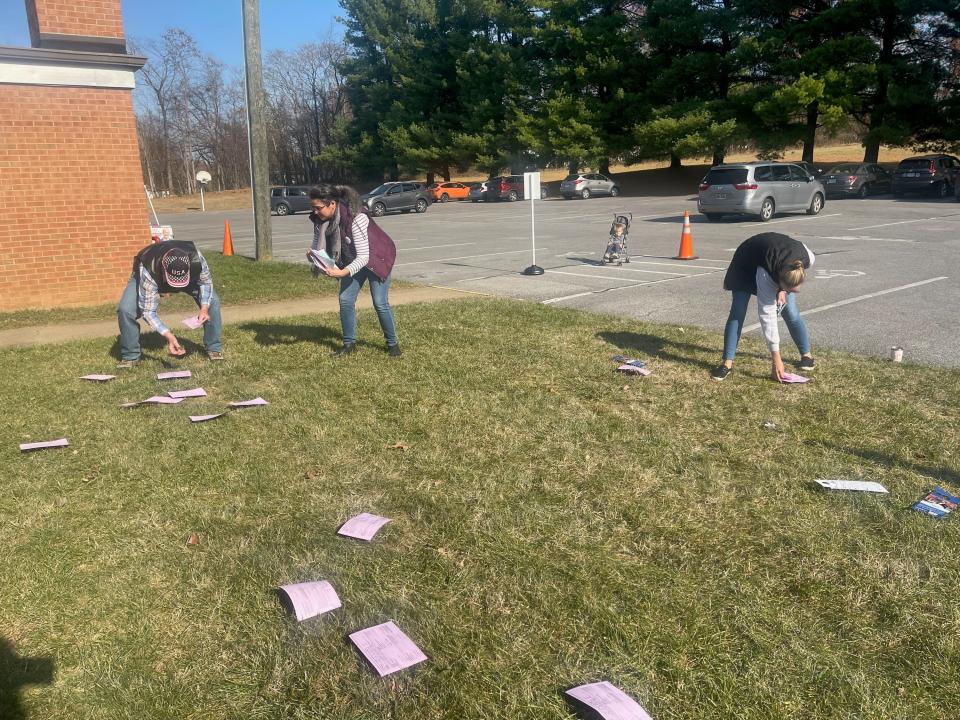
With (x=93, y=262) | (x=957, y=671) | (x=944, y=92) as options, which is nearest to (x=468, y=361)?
(x=957, y=671)

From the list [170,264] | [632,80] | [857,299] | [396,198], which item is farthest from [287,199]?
[170,264]

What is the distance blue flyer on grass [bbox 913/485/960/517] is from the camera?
4.19m

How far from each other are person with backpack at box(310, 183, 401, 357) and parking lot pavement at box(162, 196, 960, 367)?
11.7 ft

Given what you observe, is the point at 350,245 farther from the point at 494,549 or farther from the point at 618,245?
the point at 618,245

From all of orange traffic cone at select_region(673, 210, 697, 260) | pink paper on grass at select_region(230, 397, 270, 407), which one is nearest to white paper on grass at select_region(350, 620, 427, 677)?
pink paper on grass at select_region(230, 397, 270, 407)

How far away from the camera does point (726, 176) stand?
2291 centimetres

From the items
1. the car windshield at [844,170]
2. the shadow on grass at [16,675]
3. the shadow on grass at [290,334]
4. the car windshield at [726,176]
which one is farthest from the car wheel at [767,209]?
the shadow on grass at [16,675]

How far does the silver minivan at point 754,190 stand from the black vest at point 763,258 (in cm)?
1674

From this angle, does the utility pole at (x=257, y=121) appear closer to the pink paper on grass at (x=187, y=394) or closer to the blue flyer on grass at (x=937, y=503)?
the pink paper on grass at (x=187, y=394)

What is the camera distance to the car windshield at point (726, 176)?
22562 millimetres

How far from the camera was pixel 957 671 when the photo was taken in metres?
2.97

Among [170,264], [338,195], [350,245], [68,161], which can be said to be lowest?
[170,264]

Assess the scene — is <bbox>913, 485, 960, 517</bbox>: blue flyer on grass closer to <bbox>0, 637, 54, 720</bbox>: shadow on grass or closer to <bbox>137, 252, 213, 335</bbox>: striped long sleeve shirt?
<bbox>0, 637, 54, 720</bbox>: shadow on grass

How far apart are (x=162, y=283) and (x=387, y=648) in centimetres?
501
